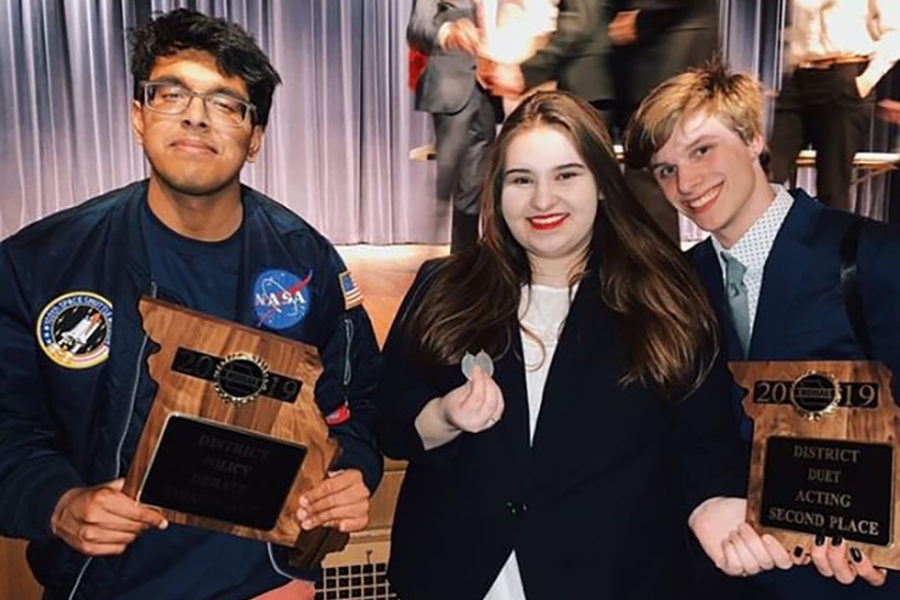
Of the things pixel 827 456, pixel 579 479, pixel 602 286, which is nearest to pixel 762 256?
pixel 602 286

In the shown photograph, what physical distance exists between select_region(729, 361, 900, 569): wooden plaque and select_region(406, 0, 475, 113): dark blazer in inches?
93.6

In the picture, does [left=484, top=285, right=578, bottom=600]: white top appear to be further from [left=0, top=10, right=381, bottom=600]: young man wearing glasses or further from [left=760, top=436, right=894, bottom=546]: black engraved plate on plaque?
[left=760, top=436, right=894, bottom=546]: black engraved plate on plaque

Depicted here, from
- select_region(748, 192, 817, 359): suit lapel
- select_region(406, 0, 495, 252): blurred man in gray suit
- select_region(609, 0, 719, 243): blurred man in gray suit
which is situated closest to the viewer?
select_region(748, 192, 817, 359): suit lapel

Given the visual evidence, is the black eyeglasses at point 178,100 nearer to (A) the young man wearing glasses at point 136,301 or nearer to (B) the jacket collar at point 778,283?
(A) the young man wearing glasses at point 136,301

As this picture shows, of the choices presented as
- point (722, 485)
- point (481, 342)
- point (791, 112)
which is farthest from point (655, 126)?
point (791, 112)

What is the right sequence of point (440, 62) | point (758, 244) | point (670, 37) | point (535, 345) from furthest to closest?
1. point (440, 62)
2. point (670, 37)
3. point (758, 244)
4. point (535, 345)

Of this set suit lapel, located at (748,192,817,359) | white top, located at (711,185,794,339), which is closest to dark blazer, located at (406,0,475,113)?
white top, located at (711,185,794,339)

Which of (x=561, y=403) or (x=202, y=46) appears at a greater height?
(x=202, y=46)

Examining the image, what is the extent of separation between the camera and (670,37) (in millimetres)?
2430

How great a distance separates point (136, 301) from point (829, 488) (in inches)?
45.6

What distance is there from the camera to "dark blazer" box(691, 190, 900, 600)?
1557 mm

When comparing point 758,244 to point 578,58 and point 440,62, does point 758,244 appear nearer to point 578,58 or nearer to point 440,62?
point 578,58

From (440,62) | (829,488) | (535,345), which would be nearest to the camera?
(829,488)

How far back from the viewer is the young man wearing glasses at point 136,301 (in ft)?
5.00
